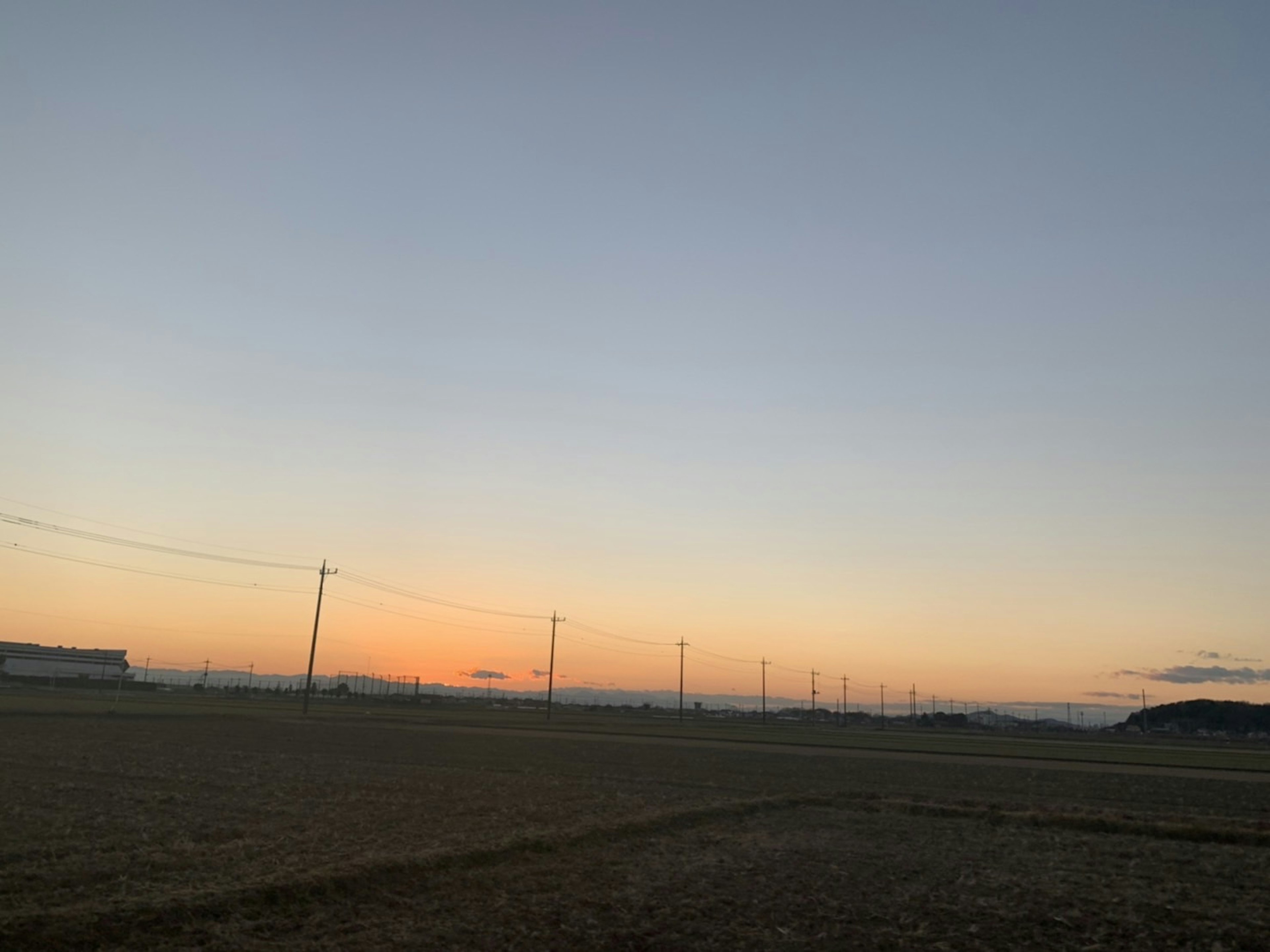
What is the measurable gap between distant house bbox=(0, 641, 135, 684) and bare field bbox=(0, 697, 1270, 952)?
417 feet

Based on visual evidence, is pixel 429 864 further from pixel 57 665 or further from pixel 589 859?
pixel 57 665

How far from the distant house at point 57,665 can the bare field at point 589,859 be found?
127 meters

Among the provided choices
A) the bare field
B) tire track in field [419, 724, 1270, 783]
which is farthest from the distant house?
the bare field

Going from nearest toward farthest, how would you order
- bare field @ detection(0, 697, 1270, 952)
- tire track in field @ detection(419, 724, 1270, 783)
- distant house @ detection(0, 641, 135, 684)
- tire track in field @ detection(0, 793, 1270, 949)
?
tire track in field @ detection(0, 793, 1270, 949), bare field @ detection(0, 697, 1270, 952), tire track in field @ detection(419, 724, 1270, 783), distant house @ detection(0, 641, 135, 684)

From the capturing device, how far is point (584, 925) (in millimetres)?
12305

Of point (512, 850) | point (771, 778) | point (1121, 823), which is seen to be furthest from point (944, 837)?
point (771, 778)

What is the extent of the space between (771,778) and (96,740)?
30097 millimetres

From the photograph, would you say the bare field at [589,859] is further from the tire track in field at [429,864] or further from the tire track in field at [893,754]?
the tire track in field at [893,754]

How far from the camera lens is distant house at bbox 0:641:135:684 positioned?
142 m

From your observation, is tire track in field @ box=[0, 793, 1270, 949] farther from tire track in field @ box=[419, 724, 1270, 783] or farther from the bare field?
tire track in field @ box=[419, 724, 1270, 783]

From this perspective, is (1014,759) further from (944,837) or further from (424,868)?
(424,868)

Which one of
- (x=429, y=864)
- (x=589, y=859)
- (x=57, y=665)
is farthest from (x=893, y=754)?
(x=57, y=665)

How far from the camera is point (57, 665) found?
158250 mm

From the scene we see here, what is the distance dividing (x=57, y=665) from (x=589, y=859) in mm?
175286
